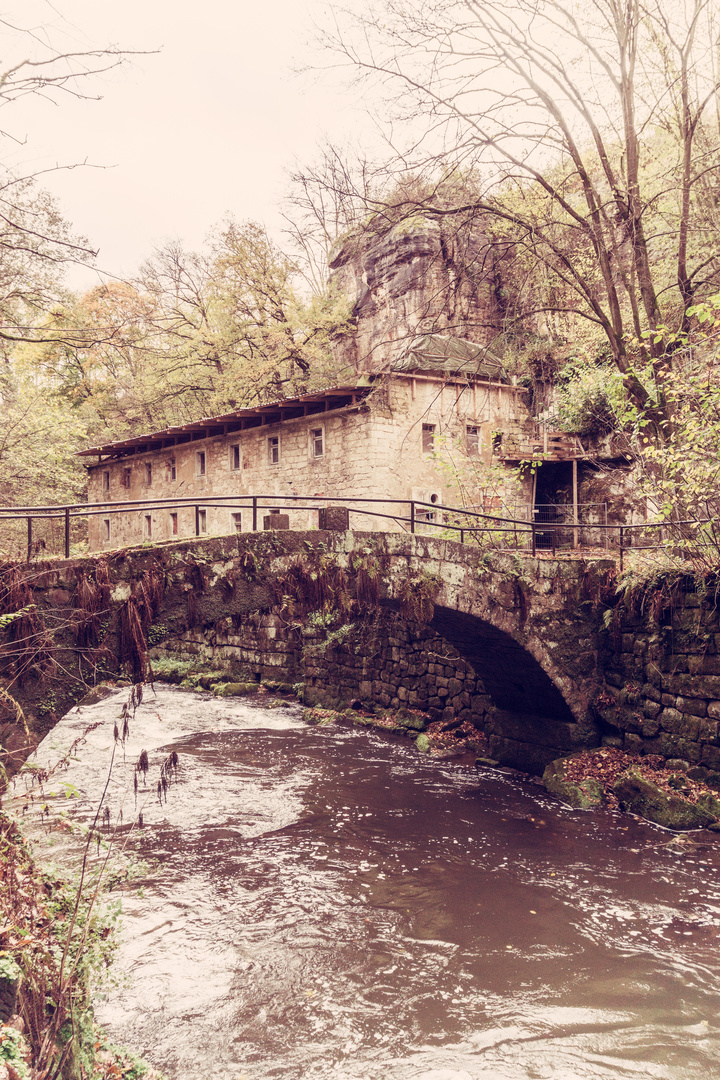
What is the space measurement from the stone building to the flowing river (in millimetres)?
8193

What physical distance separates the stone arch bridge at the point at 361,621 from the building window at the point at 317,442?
5503mm

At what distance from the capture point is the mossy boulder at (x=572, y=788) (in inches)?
380

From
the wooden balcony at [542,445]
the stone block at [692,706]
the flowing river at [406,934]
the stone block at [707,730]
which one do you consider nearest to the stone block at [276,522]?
the flowing river at [406,934]

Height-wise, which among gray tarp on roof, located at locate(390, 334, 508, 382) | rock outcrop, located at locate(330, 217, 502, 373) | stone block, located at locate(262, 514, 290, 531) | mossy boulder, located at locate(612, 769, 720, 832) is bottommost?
mossy boulder, located at locate(612, 769, 720, 832)

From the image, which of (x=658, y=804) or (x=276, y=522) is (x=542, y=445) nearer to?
(x=658, y=804)

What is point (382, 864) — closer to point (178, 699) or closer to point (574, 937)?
point (574, 937)

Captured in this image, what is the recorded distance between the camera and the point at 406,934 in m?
6.41

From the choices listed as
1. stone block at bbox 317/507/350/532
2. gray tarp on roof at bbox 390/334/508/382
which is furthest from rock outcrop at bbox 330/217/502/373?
stone block at bbox 317/507/350/532

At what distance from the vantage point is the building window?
2034 centimetres

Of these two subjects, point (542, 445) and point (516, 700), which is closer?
point (516, 700)

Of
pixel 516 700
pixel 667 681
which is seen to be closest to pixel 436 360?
pixel 516 700

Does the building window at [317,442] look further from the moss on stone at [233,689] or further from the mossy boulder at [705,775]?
the mossy boulder at [705,775]

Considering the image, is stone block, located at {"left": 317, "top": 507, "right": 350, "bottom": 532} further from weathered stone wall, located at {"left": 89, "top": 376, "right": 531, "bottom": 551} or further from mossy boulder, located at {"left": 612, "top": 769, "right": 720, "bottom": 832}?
weathered stone wall, located at {"left": 89, "top": 376, "right": 531, "bottom": 551}

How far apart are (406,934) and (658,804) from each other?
4.28m
